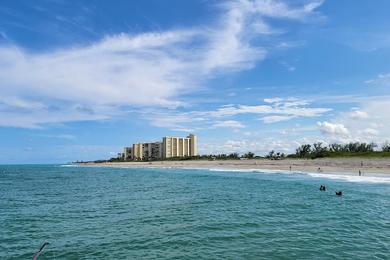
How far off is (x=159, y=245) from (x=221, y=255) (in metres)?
3.15

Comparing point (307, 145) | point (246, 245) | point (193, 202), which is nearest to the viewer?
point (246, 245)

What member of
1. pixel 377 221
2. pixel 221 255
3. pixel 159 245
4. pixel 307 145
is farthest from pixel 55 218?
pixel 307 145

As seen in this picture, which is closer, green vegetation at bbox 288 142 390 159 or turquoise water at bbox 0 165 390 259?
turquoise water at bbox 0 165 390 259

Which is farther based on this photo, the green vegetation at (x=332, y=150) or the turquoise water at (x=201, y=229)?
the green vegetation at (x=332, y=150)

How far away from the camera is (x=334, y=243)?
15.9 meters

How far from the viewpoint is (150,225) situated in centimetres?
2031

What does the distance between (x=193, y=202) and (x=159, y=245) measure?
47.8 ft

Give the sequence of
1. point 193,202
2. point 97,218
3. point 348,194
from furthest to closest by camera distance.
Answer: point 348,194, point 193,202, point 97,218

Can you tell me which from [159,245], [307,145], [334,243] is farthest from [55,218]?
[307,145]

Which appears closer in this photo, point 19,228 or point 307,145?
point 19,228

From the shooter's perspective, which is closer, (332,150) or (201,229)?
(201,229)

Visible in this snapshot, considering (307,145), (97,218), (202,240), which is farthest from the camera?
(307,145)

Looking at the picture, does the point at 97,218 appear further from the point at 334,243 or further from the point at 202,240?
the point at 334,243

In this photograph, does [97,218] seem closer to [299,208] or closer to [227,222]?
[227,222]
